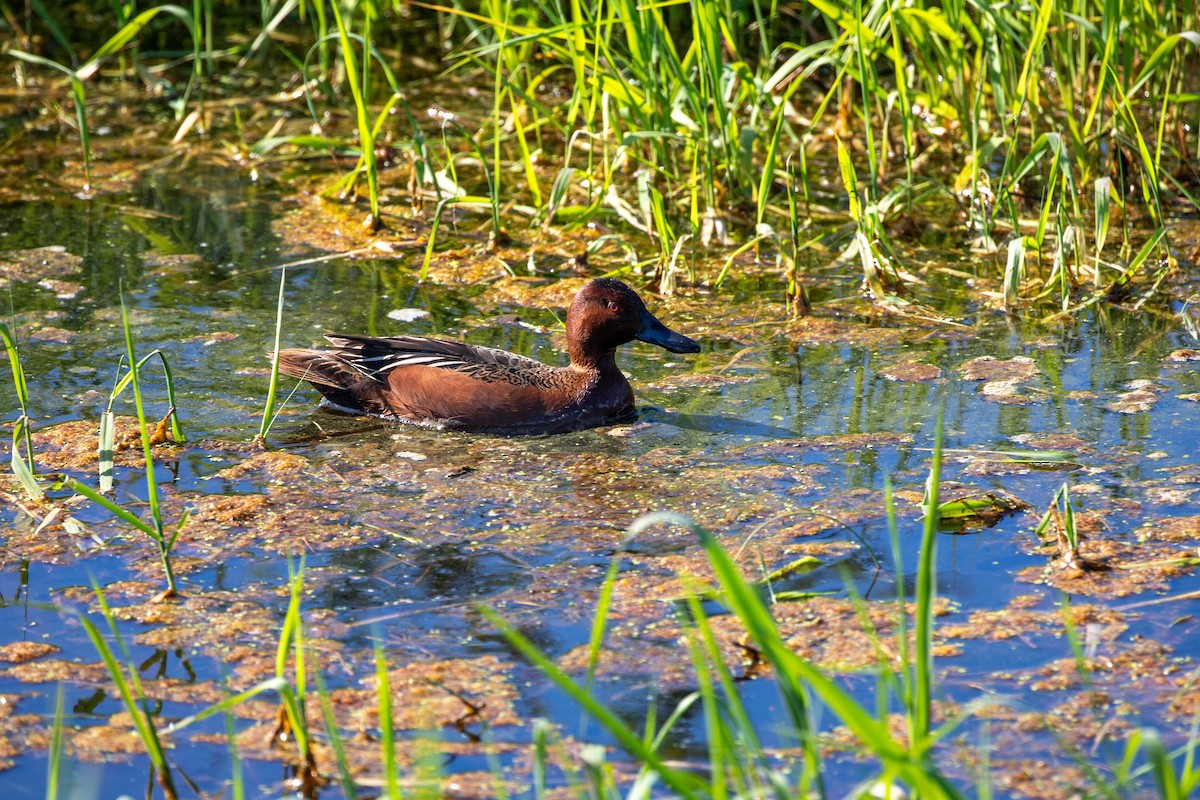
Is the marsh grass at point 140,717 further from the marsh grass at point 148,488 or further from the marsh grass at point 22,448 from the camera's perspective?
the marsh grass at point 22,448

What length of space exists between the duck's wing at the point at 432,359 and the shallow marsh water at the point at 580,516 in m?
0.24

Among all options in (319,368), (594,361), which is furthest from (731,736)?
(319,368)

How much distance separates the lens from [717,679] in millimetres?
3600

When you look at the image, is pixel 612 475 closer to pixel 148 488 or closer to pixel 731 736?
pixel 148 488

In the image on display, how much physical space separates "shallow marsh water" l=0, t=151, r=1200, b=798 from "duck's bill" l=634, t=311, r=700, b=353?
0.19m

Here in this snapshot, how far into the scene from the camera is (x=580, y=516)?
458cm

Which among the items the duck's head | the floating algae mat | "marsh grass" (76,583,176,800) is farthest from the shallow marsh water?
the duck's head

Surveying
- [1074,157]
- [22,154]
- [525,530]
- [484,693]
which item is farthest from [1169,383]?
[22,154]

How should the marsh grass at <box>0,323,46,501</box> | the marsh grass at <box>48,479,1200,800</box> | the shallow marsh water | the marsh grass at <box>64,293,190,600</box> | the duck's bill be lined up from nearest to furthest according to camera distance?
the marsh grass at <box>48,479,1200,800</box>
the shallow marsh water
the marsh grass at <box>64,293,190,600</box>
the marsh grass at <box>0,323,46,501</box>
the duck's bill

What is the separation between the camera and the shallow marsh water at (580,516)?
3.49m

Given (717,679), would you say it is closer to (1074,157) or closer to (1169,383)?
(1169,383)

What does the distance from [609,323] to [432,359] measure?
0.70 metres

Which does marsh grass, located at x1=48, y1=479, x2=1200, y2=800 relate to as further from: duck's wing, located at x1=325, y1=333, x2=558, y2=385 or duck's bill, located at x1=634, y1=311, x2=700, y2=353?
duck's bill, located at x1=634, y1=311, x2=700, y2=353

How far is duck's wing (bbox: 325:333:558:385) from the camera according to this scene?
5449 millimetres
